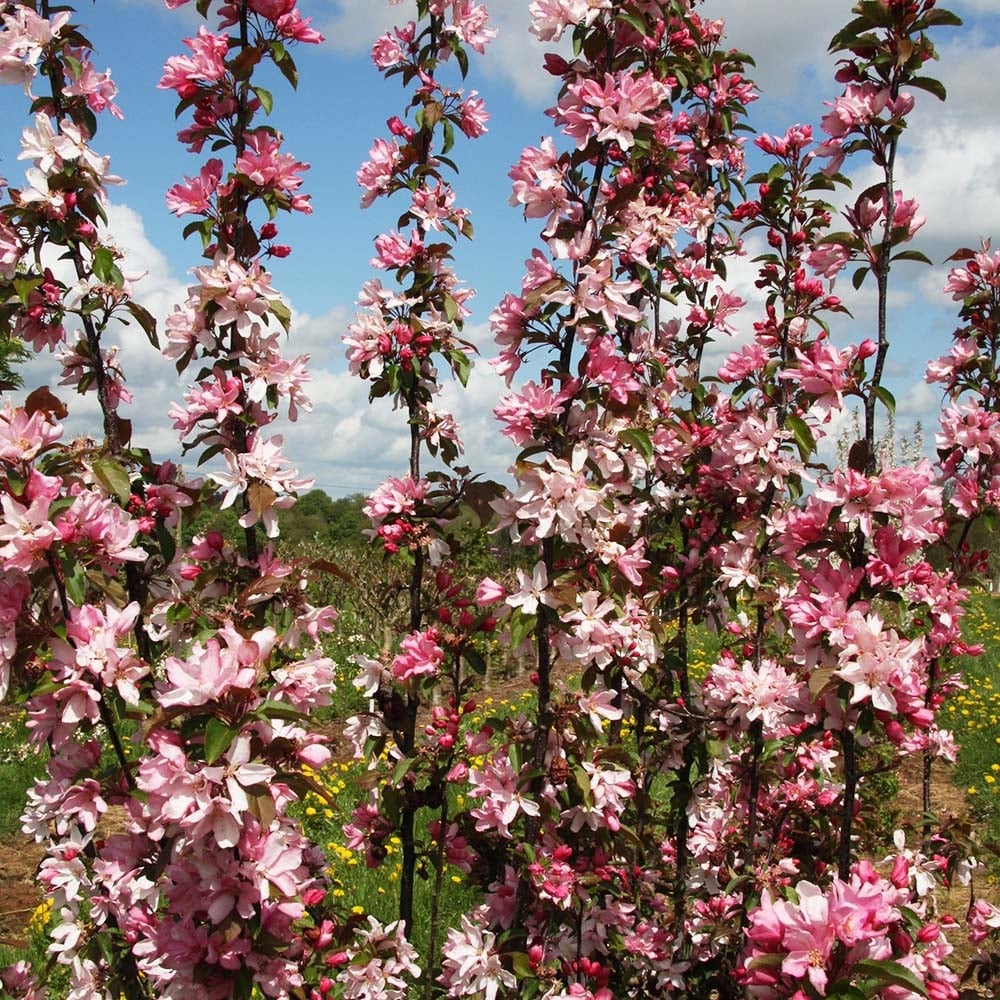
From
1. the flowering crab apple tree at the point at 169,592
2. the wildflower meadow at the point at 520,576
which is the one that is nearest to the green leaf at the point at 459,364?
the wildflower meadow at the point at 520,576

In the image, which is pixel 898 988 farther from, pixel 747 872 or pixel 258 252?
pixel 258 252

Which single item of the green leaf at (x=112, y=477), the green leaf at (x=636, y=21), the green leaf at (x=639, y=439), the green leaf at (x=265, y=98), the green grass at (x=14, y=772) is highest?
the green leaf at (x=636, y=21)

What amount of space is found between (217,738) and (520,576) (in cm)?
96

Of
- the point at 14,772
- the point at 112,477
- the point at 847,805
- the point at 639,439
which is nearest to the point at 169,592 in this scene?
the point at 112,477

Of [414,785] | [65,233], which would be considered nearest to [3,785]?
[414,785]

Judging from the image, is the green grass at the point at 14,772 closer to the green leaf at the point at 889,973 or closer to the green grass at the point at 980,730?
the green leaf at the point at 889,973

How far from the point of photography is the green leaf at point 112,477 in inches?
81.7

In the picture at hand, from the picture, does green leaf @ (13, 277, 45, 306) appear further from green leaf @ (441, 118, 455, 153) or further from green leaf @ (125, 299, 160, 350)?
green leaf @ (441, 118, 455, 153)

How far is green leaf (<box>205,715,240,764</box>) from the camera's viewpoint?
162cm

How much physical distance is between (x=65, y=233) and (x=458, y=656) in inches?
65.4

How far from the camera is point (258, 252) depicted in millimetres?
2502

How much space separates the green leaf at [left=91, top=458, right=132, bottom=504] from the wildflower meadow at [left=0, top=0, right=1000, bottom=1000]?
12 millimetres

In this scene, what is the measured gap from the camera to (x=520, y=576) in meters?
2.38

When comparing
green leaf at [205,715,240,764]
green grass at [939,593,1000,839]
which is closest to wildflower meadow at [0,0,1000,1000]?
green leaf at [205,715,240,764]
